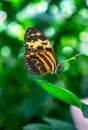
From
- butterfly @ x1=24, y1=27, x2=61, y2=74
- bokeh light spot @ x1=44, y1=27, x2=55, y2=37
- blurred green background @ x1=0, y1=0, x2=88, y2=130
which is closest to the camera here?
butterfly @ x1=24, y1=27, x2=61, y2=74

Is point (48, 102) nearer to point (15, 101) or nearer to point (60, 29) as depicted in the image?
point (15, 101)

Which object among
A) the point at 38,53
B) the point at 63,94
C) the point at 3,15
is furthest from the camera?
the point at 3,15

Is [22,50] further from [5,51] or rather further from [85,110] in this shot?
[85,110]

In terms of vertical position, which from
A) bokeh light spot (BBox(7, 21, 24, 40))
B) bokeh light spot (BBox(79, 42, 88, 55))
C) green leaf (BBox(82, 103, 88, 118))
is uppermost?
bokeh light spot (BBox(7, 21, 24, 40))

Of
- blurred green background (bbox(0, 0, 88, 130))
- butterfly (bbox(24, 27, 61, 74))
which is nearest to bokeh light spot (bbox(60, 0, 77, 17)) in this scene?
blurred green background (bbox(0, 0, 88, 130))

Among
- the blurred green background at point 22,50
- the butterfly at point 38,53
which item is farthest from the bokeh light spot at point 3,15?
the butterfly at point 38,53

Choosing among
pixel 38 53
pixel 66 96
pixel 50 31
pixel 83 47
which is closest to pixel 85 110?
pixel 66 96

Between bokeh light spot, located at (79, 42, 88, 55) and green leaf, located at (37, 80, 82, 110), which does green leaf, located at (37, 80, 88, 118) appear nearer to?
green leaf, located at (37, 80, 82, 110)
